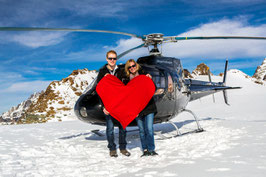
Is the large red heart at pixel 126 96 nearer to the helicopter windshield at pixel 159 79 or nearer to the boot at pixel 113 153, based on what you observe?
the boot at pixel 113 153

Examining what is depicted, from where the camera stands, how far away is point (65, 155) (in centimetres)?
457

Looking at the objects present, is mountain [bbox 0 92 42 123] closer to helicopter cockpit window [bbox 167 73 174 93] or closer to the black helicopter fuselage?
the black helicopter fuselage

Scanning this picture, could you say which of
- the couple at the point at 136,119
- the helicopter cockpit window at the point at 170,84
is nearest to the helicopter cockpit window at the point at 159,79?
the helicopter cockpit window at the point at 170,84

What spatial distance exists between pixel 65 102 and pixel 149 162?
2921 cm

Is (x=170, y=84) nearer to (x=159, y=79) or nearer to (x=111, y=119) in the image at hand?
(x=159, y=79)

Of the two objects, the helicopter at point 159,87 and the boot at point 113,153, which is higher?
the helicopter at point 159,87

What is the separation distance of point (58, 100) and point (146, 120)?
93.9 feet

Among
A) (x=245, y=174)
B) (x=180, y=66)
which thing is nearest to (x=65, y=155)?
(x=245, y=174)

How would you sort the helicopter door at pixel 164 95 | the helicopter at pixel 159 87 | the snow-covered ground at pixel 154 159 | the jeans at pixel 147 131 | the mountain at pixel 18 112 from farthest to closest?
the mountain at pixel 18 112, the helicopter door at pixel 164 95, the helicopter at pixel 159 87, the jeans at pixel 147 131, the snow-covered ground at pixel 154 159

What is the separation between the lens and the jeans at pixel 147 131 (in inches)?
162

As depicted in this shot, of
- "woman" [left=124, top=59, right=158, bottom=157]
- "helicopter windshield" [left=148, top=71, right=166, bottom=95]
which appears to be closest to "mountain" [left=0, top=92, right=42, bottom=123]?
"helicopter windshield" [left=148, top=71, right=166, bottom=95]

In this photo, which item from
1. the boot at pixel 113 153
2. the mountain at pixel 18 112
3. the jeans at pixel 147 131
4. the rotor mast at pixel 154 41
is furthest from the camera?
the mountain at pixel 18 112

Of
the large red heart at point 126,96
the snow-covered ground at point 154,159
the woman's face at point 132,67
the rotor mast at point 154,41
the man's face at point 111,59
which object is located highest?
the rotor mast at point 154,41

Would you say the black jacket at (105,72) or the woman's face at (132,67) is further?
the black jacket at (105,72)
